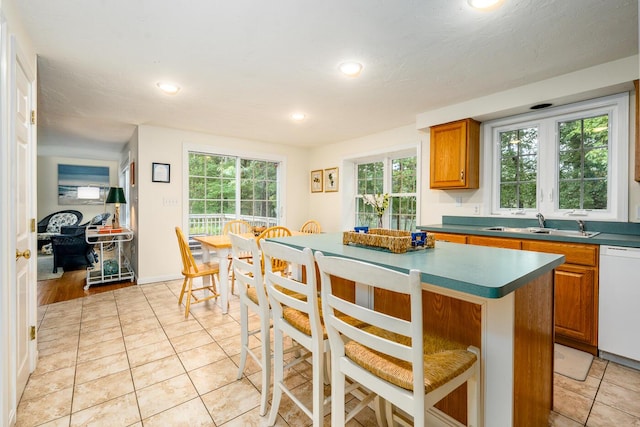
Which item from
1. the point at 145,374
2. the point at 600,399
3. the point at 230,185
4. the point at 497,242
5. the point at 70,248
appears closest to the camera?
the point at 600,399

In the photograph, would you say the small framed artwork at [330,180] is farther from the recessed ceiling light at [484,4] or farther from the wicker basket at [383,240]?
the recessed ceiling light at [484,4]

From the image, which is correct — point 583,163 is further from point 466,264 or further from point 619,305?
point 466,264

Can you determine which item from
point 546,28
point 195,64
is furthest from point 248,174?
point 546,28

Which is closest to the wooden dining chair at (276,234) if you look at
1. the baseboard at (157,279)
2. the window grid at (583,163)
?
the baseboard at (157,279)

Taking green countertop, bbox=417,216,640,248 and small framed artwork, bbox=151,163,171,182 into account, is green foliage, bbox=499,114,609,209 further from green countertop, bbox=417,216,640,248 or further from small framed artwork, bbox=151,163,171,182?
small framed artwork, bbox=151,163,171,182

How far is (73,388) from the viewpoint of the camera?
73.3 inches

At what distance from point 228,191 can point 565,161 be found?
14.6 feet

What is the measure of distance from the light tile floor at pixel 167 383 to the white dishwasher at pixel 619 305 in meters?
0.12

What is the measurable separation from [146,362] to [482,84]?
3.63 m

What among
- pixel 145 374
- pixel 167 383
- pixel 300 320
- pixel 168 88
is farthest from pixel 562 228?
pixel 168 88

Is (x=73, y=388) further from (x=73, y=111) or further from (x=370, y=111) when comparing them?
(x=370, y=111)

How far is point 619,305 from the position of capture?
6.95 ft

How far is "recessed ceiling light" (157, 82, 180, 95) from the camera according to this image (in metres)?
2.74

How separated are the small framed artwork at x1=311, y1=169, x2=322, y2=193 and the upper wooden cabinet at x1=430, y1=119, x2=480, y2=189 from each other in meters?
2.44
